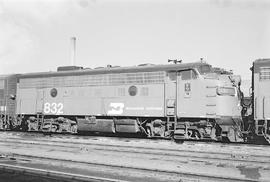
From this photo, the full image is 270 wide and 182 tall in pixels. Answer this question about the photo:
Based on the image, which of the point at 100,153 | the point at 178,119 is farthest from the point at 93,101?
the point at 100,153

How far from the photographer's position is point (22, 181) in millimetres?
7684

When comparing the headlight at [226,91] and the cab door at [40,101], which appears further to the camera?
the cab door at [40,101]

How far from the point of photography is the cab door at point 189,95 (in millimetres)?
15611

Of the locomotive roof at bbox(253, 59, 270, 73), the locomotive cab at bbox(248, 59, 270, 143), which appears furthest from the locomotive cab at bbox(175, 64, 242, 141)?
the locomotive roof at bbox(253, 59, 270, 73)

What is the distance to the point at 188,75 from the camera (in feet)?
52.6

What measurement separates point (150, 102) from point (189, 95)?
197cm

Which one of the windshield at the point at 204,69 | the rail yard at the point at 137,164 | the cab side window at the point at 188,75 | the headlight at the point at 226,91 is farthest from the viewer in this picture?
the cab side window at the point at 188,75

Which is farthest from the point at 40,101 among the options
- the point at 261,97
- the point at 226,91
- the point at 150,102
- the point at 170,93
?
the point at 261,97

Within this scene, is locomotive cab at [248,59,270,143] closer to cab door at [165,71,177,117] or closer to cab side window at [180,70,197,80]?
cab side window at [180,70,197,80]

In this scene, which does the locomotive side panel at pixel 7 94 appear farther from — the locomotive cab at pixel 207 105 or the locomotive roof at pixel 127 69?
the locomotive cab at pixel 207 105

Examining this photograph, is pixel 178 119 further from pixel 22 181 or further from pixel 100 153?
pixel 22 181

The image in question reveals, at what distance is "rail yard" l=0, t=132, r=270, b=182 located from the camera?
8.15 metres

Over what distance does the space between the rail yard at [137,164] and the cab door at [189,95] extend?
7.48ft

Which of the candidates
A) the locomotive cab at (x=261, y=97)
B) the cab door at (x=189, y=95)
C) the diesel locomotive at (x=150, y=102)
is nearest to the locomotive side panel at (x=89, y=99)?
the diesel locomotive at (x=150, y=102)
